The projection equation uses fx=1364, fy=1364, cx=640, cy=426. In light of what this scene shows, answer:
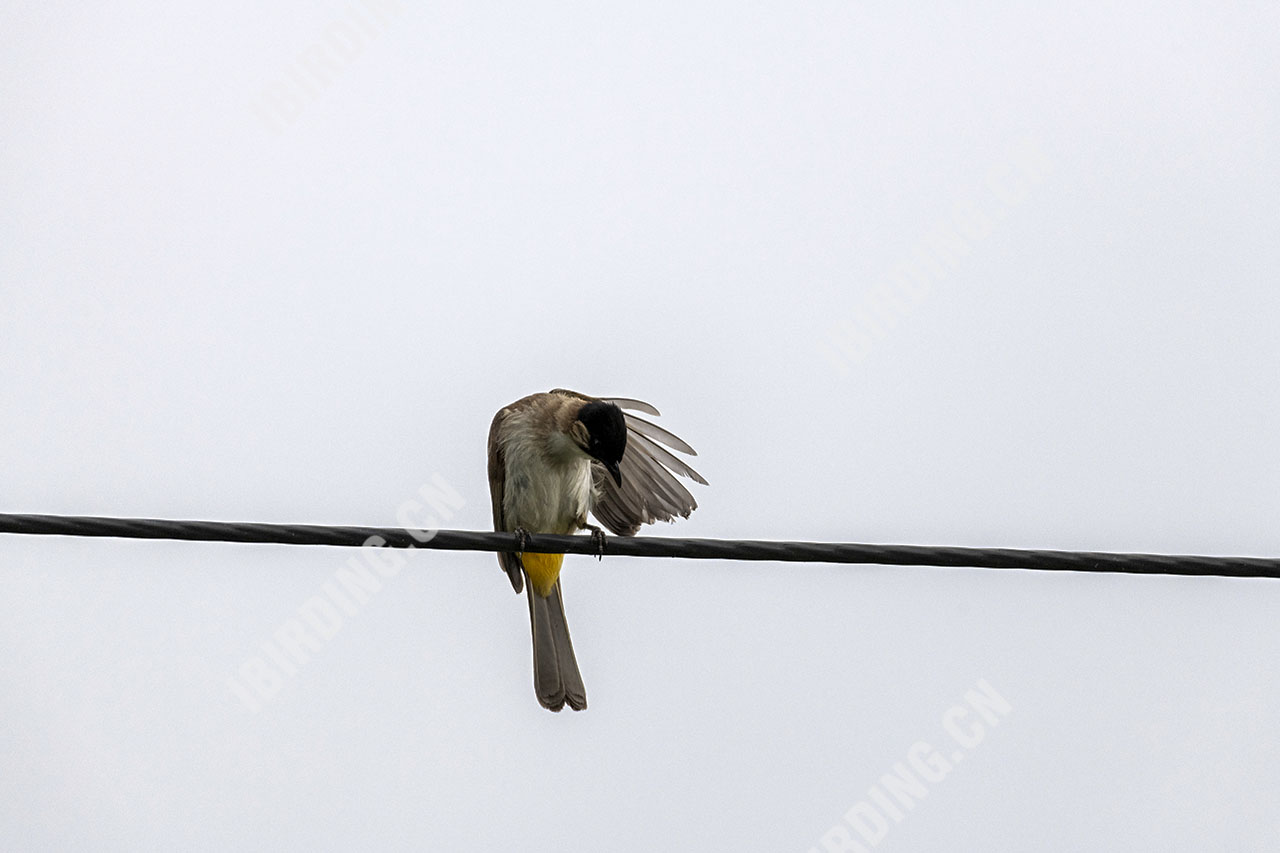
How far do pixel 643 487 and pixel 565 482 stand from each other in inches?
17.7

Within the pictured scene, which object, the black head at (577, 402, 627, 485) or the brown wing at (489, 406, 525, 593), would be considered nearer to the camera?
the black head at (577, 402, 627, 485)

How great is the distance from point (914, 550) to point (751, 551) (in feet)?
1.46

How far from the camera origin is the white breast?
6.25m

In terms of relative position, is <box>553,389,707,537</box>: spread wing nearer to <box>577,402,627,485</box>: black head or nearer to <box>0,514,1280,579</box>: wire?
<box>577,402,627,485</box>: black head

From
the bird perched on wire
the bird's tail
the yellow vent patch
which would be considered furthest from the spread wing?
the bird's tail

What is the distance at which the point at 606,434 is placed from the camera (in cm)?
587

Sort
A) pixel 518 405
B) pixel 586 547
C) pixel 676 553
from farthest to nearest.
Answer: pixel 518 405 < pixel 586 547 < pixel 676 553

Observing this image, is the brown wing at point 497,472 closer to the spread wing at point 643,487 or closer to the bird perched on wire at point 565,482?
the bird perched on wire at point 565,482

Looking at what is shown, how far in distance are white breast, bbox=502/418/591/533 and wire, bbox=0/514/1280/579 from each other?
2.41 metres

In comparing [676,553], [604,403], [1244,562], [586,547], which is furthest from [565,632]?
[1244,562]

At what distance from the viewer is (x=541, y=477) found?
627cm

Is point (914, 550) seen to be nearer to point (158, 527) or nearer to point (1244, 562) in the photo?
point (1244, 562)

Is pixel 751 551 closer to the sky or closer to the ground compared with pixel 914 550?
closer to the ground

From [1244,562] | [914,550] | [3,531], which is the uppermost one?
[1244,562]
